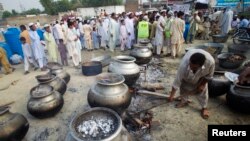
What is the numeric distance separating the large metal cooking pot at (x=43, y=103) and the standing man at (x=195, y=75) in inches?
121

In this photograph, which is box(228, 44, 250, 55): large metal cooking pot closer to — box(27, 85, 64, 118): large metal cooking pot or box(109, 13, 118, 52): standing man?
box(109, 13, 118, 52): standing man

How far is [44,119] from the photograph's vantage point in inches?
189

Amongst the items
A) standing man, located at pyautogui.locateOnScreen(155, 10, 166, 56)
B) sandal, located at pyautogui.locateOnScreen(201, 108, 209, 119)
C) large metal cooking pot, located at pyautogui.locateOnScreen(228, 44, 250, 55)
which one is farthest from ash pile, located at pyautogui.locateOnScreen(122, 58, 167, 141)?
large metal cooking pot, located at pyautogui.locateOnScreen(228, 44, 250, 55)

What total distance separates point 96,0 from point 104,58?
136 ft

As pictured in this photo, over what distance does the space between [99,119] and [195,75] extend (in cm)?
241

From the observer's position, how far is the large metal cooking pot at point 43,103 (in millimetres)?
4430

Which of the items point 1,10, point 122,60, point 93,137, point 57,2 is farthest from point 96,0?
point 93,137

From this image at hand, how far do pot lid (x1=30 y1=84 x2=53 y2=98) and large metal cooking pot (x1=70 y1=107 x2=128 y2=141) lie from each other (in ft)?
6.25

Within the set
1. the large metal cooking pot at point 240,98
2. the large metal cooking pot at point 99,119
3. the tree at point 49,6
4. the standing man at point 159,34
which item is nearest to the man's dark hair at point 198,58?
the large metal cooking pot at point 240,98

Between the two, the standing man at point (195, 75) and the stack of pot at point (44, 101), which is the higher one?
the standing man at point (195, 75)

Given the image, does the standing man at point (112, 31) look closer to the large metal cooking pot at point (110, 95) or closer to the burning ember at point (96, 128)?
the large metal cooking pot at point (110, 95)

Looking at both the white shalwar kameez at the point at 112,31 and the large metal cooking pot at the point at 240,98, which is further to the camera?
the white shalwar kameez at the point at 112,31

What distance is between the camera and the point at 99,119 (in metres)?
3.11

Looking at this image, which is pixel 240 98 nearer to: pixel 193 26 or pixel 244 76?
pixel 244 76
